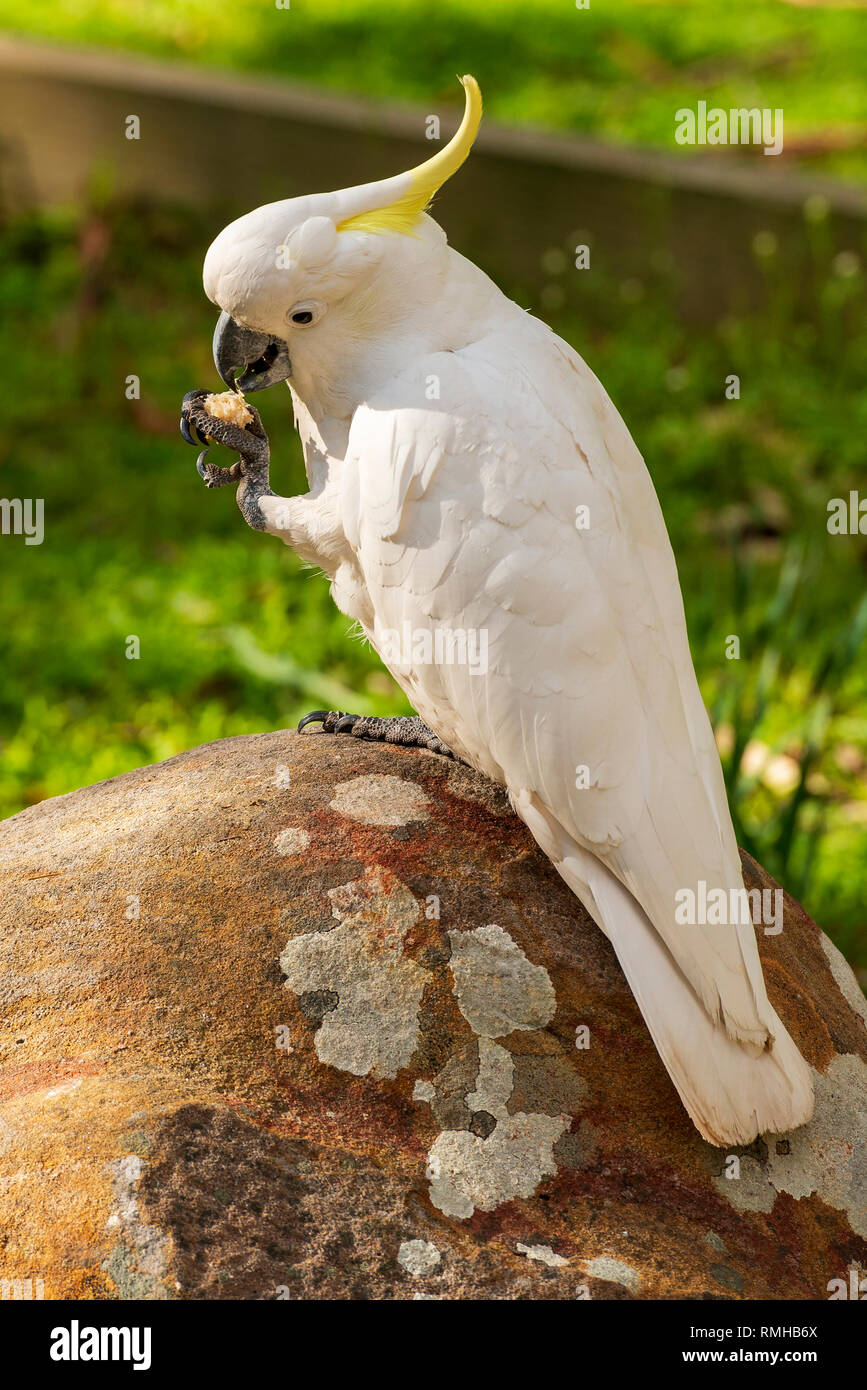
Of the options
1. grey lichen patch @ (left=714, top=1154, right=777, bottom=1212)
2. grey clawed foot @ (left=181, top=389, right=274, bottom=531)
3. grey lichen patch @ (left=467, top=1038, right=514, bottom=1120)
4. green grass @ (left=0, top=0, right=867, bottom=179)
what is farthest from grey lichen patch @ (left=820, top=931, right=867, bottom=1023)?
green grass @ (left=0, top=0, right=867, bottom=179)

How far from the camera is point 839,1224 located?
6.75 ft

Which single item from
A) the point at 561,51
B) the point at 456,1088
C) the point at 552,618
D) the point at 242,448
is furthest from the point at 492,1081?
the point at 561,51

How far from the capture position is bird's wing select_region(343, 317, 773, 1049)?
213 centimetres

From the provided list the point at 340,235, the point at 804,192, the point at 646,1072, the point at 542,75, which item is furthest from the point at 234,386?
the point at 542,75

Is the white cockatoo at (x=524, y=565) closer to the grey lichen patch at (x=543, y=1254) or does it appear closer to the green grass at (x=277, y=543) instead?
the grey lichen patch at (x=543, y=1254)

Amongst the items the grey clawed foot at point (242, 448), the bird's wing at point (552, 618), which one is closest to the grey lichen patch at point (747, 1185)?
the bird's wing at point (552, 618)

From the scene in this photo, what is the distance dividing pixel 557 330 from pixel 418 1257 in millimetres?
4936

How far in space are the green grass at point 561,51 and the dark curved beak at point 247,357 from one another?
4909 millimetres

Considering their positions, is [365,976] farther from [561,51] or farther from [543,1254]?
[561,51]

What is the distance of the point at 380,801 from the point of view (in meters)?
2.43

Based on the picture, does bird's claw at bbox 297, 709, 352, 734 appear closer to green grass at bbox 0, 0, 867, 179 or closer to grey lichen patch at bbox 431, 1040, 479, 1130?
grey lichen patch at bbox 431, 1040, 479, 1130

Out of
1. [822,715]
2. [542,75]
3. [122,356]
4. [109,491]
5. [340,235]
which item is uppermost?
[542,75]

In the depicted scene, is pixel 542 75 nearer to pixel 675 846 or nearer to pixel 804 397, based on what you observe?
pixel 804 397

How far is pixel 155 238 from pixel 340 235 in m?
4.64
